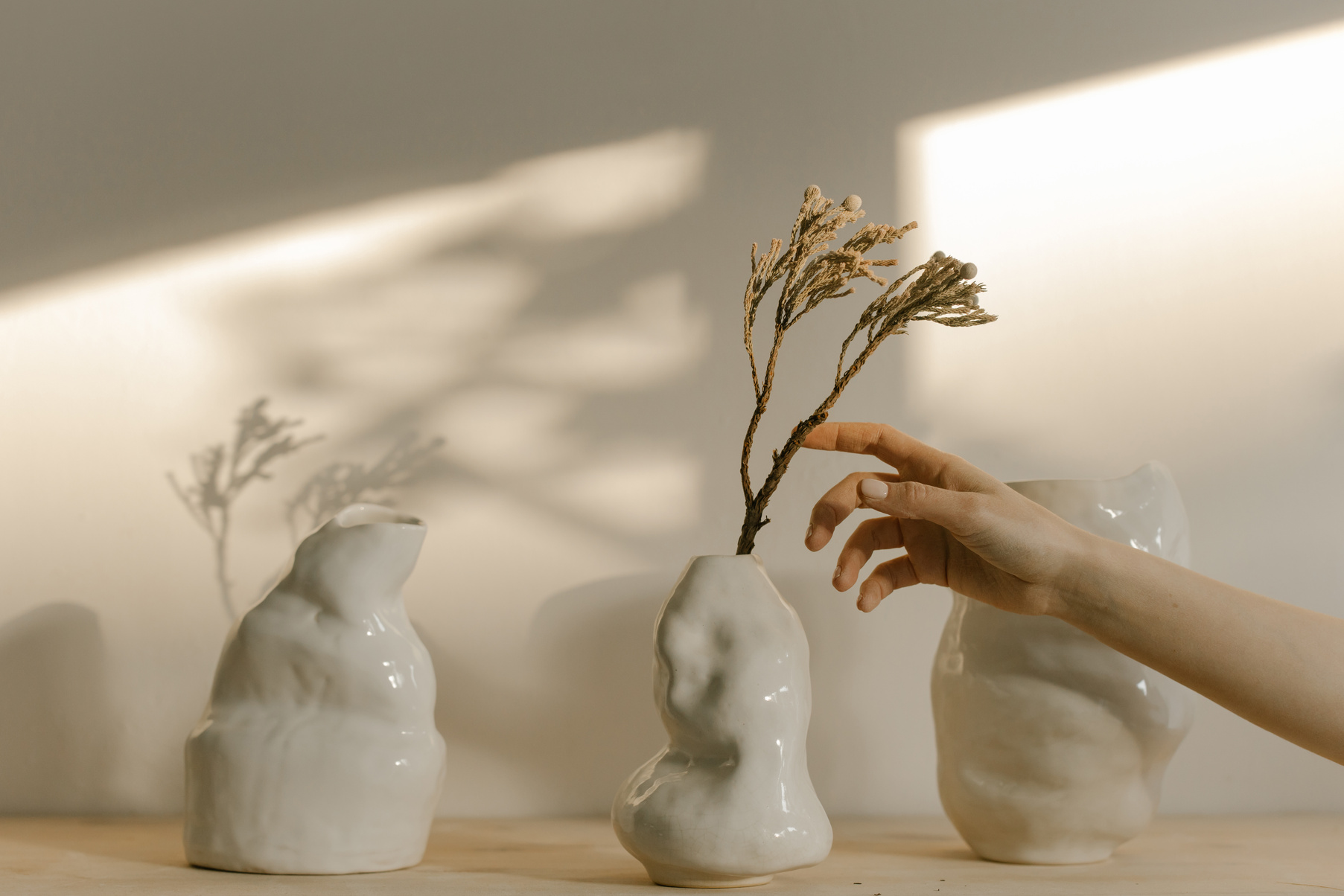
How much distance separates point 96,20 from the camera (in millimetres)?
1220

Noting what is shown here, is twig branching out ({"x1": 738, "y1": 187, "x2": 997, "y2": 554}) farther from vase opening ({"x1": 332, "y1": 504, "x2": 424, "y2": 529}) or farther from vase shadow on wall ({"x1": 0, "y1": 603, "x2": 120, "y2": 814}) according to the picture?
vase shadow on wall ({"x1": 0, "y1": 603, "x2": 120, "y2": 814})

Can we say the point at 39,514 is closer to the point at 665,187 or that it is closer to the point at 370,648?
the point at 370,648

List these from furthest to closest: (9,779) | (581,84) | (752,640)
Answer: (581,84)
(9,779)
(752,640)

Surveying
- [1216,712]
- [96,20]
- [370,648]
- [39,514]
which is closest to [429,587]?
[370,648]

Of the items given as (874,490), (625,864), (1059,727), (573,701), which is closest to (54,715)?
(573,701)

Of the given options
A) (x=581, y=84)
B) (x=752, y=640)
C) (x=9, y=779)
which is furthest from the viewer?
(x=581, y=84)

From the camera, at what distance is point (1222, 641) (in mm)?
791

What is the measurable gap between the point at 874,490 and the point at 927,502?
0.15ft

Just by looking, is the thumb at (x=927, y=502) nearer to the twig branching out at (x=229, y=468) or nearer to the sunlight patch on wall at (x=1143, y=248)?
the sunlight patch on wall at (x=1143, y=248)

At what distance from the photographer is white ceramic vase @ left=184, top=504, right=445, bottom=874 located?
0.83 m

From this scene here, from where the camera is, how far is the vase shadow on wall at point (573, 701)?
3.74ft

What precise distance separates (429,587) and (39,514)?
0.50 meters

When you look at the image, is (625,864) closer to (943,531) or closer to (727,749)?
(727,749)

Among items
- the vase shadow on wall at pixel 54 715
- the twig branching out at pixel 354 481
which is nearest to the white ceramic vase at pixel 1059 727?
the twig branching out at pixel 354 481
